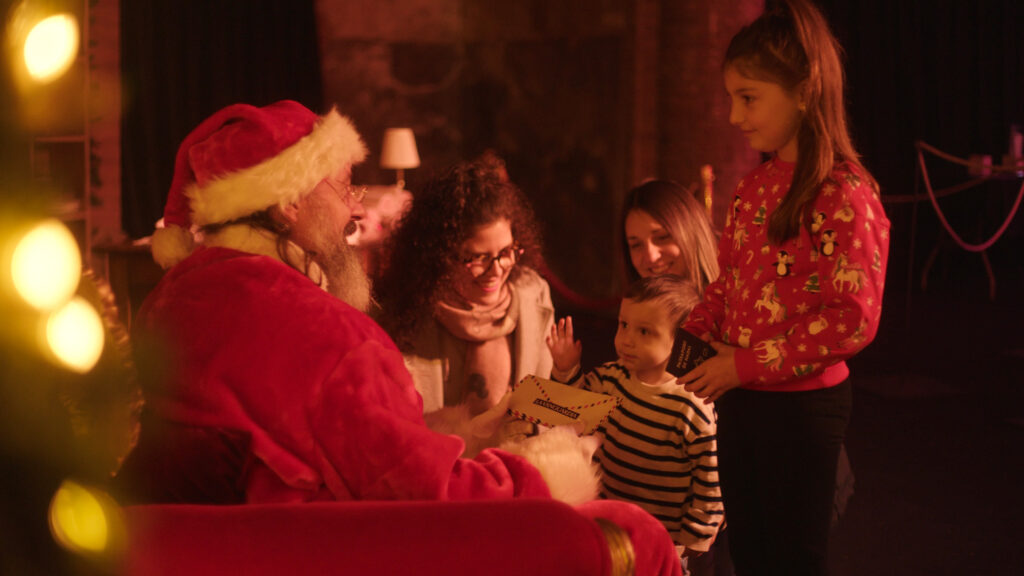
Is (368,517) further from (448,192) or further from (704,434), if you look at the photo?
(448,192)

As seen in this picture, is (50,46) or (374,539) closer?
(50,46)

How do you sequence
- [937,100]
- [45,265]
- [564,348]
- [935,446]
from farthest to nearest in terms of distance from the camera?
[937,100]
[935,446]
[564,348]
[45,265]

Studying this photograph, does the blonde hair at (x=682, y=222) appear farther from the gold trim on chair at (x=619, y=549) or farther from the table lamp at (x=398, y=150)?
the table lamp at (x=398, y=150)

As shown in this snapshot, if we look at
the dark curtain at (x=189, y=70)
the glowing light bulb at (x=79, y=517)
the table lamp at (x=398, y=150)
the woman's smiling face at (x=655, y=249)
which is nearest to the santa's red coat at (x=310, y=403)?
the glowing light bulb at (x=79, y=517)

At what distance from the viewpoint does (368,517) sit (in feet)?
3.49

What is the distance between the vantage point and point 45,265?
60cm

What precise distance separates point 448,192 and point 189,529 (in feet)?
5.83

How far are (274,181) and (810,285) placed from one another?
2.98ft

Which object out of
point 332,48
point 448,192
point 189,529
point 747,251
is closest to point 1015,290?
point 332,48

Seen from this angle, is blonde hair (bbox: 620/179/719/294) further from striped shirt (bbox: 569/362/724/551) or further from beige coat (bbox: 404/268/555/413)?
striped shirt (bbox: 569/362/724/551)

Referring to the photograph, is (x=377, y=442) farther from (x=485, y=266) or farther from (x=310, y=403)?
(x=485, y=266)

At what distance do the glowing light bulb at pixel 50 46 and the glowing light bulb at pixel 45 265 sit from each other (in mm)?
105

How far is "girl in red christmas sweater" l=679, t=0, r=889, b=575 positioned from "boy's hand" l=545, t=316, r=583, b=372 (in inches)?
22.5

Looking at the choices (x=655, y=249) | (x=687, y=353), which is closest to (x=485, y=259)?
(x=655, y=249)
